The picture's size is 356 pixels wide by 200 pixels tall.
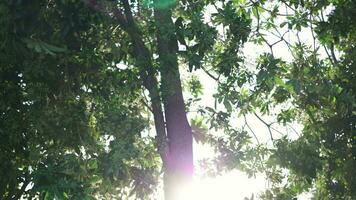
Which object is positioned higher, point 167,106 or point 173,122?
point 167,106

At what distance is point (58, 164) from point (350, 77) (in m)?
9.13

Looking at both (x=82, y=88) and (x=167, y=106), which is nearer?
(x=82, y=88)

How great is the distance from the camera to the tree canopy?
36.0 feet

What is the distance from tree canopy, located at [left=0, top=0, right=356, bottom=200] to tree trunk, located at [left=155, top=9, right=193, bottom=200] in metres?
0.03

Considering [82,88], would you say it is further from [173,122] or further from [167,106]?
[173,122]

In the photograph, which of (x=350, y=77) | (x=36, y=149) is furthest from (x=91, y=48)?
(x=350, y=77)

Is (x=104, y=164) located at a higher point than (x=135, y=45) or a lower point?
lower

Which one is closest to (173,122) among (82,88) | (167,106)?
(167,106)

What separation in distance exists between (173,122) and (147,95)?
0.97m

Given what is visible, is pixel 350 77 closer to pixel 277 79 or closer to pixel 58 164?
pixel 277 79

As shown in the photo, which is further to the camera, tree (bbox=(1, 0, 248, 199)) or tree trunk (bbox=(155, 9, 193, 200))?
tree trunk (bbox=(155, 9, 193, 200))

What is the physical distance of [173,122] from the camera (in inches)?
538

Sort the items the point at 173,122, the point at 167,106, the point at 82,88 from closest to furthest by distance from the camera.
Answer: the point at 82,88 → the point at 173,122 → the point at 167,106

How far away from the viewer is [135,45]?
1381 centimetres
